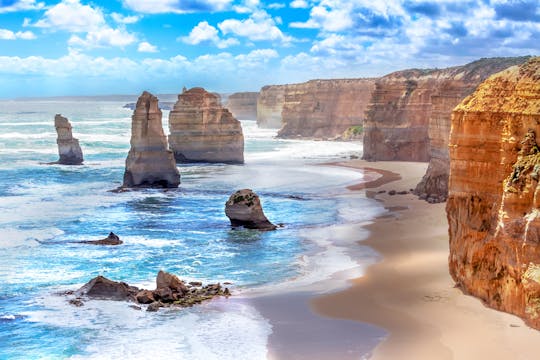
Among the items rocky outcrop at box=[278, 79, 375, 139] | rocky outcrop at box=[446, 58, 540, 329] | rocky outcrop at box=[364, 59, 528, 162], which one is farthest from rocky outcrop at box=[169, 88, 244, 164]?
rocky outcrop at box=[446, 58, 540, 329]

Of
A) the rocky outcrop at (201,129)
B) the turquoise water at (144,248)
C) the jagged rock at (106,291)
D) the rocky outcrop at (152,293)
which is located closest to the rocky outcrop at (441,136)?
the turquoise water at (144,248)

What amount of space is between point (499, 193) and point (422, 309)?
362 cm

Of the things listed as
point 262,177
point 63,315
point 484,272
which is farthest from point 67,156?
point 484,272

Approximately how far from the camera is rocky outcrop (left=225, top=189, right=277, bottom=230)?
3391cm

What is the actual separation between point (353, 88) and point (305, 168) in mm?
39738

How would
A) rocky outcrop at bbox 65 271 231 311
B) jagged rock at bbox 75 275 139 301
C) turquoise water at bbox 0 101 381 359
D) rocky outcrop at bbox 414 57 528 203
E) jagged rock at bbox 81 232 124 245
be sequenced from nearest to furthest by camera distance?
turquoise water at bbox 0 101 381 359 → rocky outcrop at bbox 65 271 231 311 → jagged rock at bbox 75 275 139 301 → jagged rock at bbox 81 232 124 245 → rocky outcrop at bbox 414 57 528 203

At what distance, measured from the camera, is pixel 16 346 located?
1881 centimetres

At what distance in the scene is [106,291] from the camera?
2267 centimetres

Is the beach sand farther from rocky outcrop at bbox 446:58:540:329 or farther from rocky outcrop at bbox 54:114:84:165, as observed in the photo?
rocky outcrop at bbox 54:114:84:165

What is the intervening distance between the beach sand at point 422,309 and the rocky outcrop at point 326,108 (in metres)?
66.3

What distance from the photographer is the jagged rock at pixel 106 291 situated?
74.0 ft

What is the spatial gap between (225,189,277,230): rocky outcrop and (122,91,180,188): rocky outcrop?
14256mm

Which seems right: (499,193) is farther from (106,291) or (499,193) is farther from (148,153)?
(148,153)

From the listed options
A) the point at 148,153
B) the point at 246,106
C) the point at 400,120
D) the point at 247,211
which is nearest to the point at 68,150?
the point at 148,153
